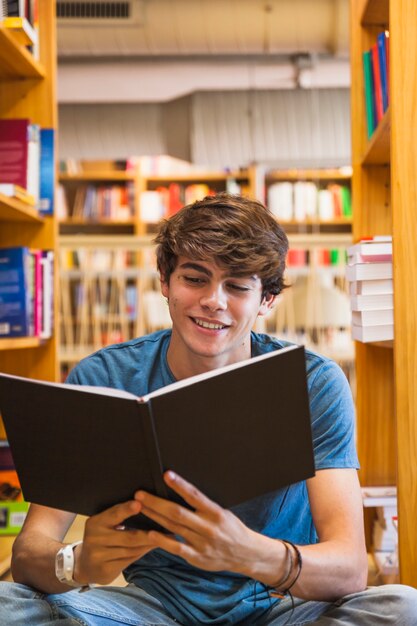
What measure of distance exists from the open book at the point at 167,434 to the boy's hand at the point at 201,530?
2 centimetres

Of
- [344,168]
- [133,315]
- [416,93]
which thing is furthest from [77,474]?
[344,168]

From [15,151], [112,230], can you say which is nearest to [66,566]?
[15,151]

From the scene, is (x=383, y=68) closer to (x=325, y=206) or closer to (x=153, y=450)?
(x=153, y=450)

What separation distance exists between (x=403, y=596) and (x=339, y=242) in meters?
3.49

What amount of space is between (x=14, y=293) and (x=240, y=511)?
4.05 ft

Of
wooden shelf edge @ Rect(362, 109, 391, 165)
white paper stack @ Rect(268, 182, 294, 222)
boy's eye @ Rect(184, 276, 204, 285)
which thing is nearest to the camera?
boy's eye @ Rect(184, 276, 204, 285)

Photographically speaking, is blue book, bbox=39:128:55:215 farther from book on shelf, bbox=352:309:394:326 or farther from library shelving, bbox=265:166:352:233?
library shelving, bbox=265:166:352:233

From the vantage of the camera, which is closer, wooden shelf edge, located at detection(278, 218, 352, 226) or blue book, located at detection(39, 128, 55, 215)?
blue book, located at detection(39, 128, 55, 215)

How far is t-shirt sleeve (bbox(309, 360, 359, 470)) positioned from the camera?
128 cm

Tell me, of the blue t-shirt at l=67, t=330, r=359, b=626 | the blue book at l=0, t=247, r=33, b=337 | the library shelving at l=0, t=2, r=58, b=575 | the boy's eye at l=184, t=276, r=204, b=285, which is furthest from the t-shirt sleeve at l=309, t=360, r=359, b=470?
the library shelving at l=0, t=2, r=58, b=575

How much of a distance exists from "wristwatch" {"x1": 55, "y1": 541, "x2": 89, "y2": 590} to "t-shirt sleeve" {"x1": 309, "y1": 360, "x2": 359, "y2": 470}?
0.41 m

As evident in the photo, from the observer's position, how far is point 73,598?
129 centimetres

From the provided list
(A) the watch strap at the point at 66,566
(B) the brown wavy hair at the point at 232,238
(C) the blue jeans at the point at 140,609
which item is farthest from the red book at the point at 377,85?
(A) the watch strap at the point at 66,566

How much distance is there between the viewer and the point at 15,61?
244cm
